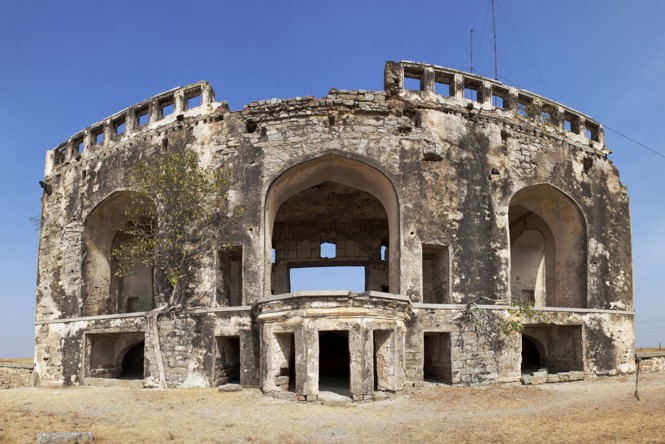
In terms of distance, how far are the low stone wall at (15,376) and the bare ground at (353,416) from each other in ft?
28.0

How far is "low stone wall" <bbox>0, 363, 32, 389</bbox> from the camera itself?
20516 mm

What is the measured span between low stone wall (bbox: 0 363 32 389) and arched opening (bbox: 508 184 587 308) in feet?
56.2

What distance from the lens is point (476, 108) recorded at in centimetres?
1591

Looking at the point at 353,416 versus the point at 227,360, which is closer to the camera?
the point at 353,416

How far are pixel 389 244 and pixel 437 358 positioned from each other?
3.37 m

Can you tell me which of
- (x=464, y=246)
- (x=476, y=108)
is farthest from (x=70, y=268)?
(x=476, y=108)

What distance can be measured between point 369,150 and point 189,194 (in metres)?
4.83

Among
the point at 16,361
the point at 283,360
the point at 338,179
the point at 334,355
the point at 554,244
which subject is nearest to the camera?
the point at 283,360

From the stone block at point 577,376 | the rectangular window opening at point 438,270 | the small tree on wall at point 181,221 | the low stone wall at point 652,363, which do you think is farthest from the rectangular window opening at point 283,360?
the low stone wall at point 652,363

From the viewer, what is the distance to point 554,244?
18.0m

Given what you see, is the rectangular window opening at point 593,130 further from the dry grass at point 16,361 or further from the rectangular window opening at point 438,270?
the dry grass at point 16,361

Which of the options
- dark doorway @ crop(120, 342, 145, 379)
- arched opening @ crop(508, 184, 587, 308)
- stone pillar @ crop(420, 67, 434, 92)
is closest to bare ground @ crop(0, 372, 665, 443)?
arched opening @ crop(508, 184, 587, 308)

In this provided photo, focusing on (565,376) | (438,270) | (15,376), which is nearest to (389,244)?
(438,270)

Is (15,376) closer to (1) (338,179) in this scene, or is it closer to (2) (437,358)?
(1) (338,179)
